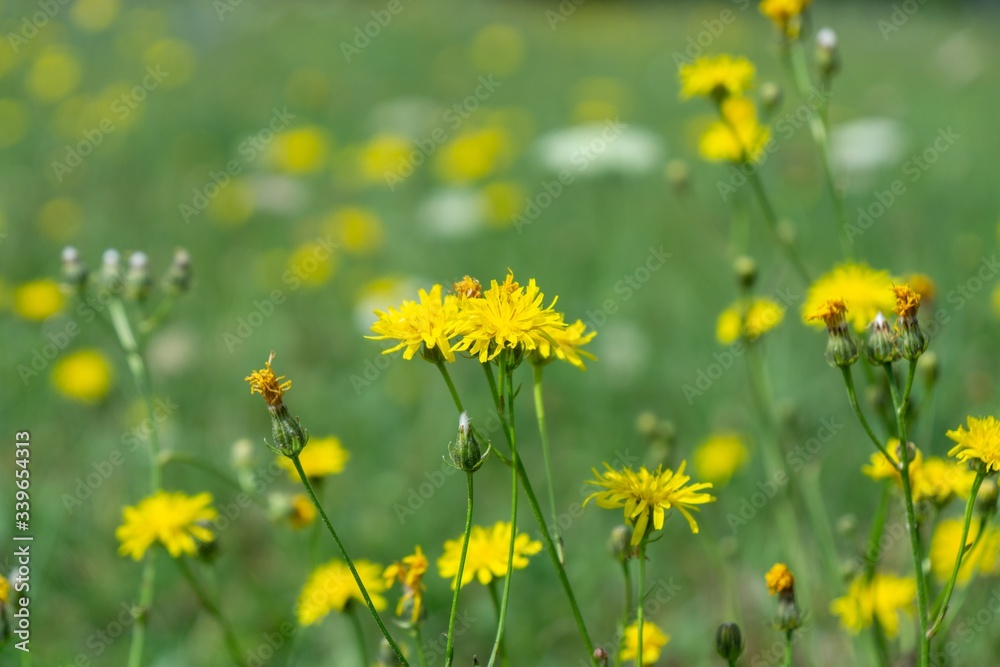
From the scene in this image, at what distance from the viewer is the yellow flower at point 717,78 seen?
1.94 meters

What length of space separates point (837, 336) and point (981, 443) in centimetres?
22

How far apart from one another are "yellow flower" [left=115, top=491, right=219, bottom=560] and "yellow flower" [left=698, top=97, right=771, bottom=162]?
1241 millimetres

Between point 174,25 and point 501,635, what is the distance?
7918mm

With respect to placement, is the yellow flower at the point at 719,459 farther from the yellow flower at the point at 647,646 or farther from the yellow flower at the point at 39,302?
the yellow flower at the point at 39,302

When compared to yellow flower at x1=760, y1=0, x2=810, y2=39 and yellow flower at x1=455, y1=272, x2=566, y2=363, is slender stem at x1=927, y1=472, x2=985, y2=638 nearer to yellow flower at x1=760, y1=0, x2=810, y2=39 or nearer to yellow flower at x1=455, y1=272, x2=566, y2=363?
yellow flower at x1=455, y1=272, x2=566, y2=363

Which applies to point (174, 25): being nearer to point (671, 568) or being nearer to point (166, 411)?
point (166, 411)

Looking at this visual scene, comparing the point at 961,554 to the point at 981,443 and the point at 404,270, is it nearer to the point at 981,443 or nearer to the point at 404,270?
the point at 981,443

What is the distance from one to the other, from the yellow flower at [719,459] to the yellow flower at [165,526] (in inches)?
49.2

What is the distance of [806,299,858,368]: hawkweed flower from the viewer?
4.15 ft

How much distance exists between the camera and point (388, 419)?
3127mm

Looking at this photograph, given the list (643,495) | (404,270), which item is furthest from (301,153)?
(643,495)

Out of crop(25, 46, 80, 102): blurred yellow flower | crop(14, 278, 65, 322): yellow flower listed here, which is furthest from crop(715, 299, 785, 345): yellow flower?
crop(25, 46, 80, 102): blurred yellow flower

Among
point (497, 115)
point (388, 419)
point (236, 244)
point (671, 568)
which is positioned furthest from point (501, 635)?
point (497, 115)

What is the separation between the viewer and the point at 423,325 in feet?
4.02
